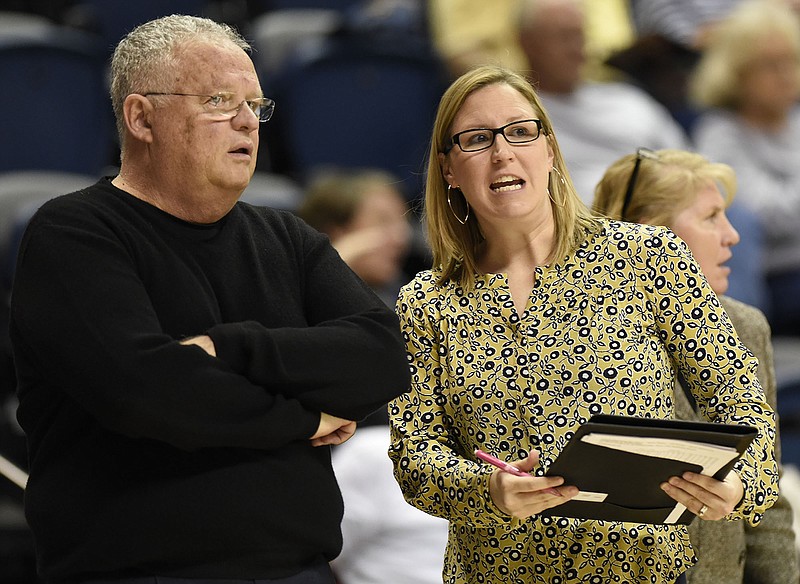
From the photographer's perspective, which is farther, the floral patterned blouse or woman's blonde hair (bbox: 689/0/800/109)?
woman's blonde hair (bbox: 689/0/800/109)

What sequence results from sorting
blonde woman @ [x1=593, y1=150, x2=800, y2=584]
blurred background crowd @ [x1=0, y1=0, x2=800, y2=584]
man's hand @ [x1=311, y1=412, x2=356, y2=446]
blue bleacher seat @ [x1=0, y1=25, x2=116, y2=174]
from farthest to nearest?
blue bleacher seat @ [x1=0, y1=25, x2=116, y2=174]
blurred background crowd @ [x1=0, y1=0, x2=800, y2=584]
blonde woman @ [x1=593, y1=150, x2=800, y2=584]
man's hand @ [x1=311, y1=412, x2=356, y2=446]

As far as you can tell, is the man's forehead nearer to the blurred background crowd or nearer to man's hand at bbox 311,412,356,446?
man's hand at bbox 311,412,356,446

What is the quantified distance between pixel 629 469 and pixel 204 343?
747 millimetres

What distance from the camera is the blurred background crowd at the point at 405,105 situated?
487 centimetres

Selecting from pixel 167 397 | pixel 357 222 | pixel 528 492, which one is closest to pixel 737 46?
pixel 357 222

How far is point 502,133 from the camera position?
8.25ft

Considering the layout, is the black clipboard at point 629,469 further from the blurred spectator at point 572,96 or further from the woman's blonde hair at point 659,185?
the blurred spectator at point 572,96

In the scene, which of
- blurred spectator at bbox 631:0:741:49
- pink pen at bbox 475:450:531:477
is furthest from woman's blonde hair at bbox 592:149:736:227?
blurred spectator at bbox 631:0:741:49

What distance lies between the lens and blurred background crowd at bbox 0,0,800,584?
16.0ft

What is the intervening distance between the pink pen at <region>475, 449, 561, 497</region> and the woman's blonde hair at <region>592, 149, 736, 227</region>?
2.36 ft

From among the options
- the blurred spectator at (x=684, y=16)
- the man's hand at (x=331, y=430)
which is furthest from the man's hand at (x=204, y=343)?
the blurred spectator at (x=684, y=16)

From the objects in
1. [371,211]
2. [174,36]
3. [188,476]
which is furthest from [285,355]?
[371,211]

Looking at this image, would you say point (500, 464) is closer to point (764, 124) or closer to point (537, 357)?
point (537, 357)

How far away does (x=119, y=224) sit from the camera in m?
2.27
